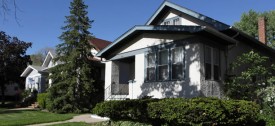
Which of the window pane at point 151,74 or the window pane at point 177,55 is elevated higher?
the window pane at point 177,55

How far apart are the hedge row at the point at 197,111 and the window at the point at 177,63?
3.13 meters

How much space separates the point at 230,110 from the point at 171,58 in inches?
222

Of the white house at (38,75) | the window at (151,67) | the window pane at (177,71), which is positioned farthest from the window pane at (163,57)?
the white house at (38,75)

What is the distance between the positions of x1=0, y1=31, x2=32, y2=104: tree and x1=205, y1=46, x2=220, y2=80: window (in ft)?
78.8

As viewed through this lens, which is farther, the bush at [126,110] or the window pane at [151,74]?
the window pane at [151,74]

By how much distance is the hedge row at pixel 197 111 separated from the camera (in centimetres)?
977

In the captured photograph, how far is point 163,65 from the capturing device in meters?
15.5

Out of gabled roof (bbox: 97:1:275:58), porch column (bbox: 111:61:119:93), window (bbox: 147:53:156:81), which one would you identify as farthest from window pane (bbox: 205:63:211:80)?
porch column (bbox: 111:61:119:93)

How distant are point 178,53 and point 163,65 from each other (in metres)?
1.08

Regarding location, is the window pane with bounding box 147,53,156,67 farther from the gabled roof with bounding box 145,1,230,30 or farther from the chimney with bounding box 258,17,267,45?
the chimney with bounding box 258,17,267,45

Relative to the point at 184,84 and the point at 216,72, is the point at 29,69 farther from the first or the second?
Result: the point at 216,72

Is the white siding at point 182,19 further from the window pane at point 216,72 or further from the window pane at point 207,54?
the window pane at point 216,72

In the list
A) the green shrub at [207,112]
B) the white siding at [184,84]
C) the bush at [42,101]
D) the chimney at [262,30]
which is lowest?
the bush at [42,101]

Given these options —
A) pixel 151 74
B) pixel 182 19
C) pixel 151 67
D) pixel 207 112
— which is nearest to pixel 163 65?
pixel 151 67
